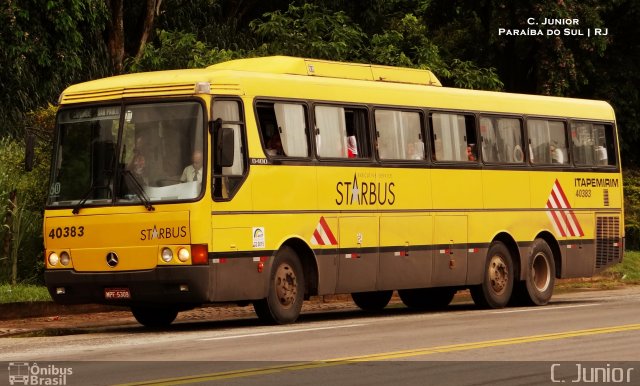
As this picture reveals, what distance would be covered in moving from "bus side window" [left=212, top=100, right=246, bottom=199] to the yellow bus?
0.02 m

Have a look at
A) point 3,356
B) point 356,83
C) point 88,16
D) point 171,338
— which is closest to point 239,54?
point 88,16

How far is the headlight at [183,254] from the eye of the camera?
1839 centimetres

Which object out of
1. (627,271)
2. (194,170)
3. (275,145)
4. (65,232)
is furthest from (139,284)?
(627,271)

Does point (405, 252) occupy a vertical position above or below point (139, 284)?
above

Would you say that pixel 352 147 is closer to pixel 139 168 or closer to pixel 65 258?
pixel 139 168

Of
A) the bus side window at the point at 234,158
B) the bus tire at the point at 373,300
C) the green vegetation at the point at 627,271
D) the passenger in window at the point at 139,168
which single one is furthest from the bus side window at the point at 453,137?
the green vegetation at the point at 627,271

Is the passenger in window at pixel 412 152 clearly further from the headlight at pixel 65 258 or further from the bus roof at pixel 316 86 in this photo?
the headlight at pixel 65 258

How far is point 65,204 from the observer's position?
19266 mm

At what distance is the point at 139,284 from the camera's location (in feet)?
60.8

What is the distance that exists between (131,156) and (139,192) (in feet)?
1.63

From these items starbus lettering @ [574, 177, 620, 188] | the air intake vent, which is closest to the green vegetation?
the air intake vent

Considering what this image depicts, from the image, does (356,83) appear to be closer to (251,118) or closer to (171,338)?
(251,118)

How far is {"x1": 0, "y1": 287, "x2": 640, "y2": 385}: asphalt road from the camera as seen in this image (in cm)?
1267

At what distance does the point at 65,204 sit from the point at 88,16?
1351 centimetres
